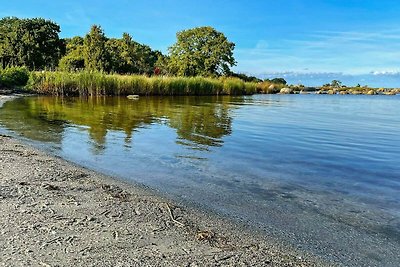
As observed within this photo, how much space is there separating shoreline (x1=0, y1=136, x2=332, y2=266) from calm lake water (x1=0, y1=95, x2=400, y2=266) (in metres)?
0.46

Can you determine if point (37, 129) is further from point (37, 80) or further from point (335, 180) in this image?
point (37, 80)

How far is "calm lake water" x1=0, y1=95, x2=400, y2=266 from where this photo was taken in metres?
4.09

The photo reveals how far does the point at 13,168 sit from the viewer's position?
229 inches

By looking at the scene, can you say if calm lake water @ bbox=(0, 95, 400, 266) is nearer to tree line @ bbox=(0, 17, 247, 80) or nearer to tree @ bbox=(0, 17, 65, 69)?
tree line @ bbox=(0, 17, 247, 80)

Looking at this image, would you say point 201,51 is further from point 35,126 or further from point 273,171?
point 273,171

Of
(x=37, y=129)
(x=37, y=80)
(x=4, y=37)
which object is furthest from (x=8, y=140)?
(x=4, y=37)

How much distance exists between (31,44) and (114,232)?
2284 inches

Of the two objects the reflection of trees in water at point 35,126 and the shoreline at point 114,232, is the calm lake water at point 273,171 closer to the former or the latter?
the reflection of trees in water at point 35,126

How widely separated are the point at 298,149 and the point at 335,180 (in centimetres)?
285

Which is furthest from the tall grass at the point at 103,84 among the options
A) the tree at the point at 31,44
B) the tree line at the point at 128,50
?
the tree at the point at 31,44

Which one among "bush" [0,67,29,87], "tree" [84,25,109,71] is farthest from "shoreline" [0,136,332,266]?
"tree" [84,25,109,71]

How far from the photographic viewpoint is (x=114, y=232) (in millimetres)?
3564

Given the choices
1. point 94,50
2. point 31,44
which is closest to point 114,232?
point 94,50

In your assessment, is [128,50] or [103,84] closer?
[103,84]
